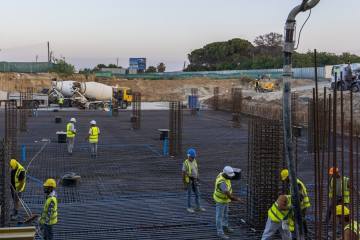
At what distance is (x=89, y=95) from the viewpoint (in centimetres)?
4159

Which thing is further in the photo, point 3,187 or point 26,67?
point 26,67

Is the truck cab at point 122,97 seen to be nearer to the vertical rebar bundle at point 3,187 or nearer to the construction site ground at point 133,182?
the construction site ground at point 133,182

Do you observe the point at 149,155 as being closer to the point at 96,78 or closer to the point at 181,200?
the point at 181,200

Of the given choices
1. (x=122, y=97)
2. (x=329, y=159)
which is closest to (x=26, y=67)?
(x=122, y=97)

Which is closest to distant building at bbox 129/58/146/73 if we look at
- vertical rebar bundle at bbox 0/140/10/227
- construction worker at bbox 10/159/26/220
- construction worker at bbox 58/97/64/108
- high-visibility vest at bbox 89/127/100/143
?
construction worker at bbox 58/97/64/108

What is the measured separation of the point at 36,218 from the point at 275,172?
4669mm

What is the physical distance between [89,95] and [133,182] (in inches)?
1148

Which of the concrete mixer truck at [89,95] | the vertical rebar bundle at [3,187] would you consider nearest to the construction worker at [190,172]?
the vertical rebar bundle at [3,187]

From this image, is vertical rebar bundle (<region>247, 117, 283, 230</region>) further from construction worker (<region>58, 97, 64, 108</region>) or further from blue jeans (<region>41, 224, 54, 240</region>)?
construction worker (<region>58, 97, 64, 108</region>)

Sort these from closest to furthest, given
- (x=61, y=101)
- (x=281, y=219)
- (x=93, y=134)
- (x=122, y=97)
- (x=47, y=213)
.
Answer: (x=281, y=219), (x=47, y=213), (x=93, y=134), (x=61, y=101), (x=122, y=97)

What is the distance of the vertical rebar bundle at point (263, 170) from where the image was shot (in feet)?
30.7

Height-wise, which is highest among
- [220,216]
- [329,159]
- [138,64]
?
[138,64]

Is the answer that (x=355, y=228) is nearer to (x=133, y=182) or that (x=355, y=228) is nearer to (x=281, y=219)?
(x=281, y=219)

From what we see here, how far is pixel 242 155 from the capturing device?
1800 cm
